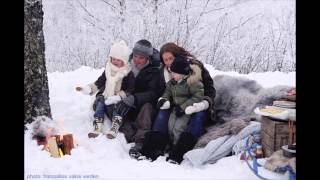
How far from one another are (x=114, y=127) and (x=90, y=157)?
35cm

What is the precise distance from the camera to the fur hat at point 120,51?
15.5 ft

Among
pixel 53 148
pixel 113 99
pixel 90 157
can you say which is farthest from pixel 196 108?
pixel 53 148

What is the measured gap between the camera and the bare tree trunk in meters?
4.79

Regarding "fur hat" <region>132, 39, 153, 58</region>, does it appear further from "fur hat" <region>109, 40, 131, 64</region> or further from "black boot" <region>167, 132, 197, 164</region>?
"black boot" <region>167, 132, 197, 164</region>

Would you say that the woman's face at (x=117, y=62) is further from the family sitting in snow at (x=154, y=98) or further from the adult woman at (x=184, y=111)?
the adult woman at (x=184, y=111)

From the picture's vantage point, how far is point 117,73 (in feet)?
15.6

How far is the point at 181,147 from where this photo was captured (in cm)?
455

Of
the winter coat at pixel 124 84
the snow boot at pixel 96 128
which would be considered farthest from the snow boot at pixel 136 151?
the winter coat at pixel 124 84

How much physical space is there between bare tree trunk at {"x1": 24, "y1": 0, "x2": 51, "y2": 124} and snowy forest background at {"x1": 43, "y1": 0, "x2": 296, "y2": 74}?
75mm

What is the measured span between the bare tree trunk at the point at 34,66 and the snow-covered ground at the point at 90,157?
0.31 ft
